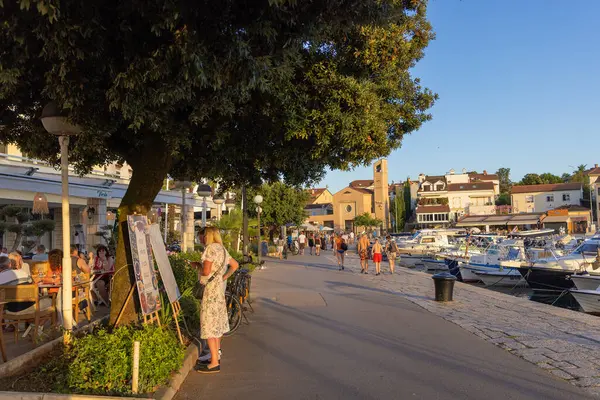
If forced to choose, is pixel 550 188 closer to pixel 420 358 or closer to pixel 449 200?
pixel 449 200

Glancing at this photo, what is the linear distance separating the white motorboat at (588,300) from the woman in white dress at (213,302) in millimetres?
14333

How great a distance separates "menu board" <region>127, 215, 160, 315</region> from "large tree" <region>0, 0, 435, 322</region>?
1.59 ft

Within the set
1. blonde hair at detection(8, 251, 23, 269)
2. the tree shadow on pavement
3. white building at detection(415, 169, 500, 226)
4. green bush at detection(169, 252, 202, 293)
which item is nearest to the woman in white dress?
the tree shadow on pavement

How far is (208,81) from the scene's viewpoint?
546cm

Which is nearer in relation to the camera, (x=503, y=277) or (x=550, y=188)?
(x=503, y=277)

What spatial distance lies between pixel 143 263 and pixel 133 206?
1023 mm

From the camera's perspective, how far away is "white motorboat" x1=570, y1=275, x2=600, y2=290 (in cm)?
1808

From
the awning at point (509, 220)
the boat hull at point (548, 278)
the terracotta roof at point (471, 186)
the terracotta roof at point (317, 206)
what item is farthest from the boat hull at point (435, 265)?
the terracotta roof at point (317, 206)

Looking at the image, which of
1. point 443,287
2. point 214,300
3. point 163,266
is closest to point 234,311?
point 214,300

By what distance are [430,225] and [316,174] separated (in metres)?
88.9

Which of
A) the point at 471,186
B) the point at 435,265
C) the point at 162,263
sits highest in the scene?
the point at 471,186

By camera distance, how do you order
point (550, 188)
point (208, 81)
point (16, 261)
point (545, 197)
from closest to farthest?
point (208, 81) → point (16, 261) → point (550, 188) → point (545, 197)

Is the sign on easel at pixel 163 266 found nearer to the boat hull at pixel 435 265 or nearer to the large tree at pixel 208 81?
the large tree at pixel 208 81

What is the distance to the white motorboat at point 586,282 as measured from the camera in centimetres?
1808
